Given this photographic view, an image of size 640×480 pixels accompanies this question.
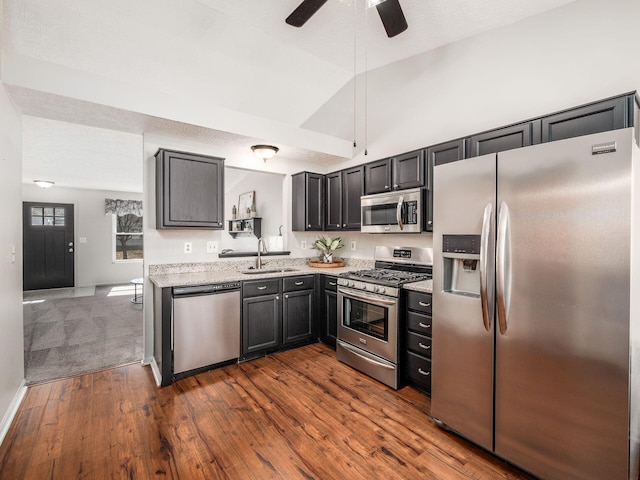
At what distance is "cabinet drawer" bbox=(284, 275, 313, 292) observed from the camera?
344 centimetres

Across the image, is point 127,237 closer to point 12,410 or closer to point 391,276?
point 12,410

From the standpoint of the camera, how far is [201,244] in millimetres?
3539

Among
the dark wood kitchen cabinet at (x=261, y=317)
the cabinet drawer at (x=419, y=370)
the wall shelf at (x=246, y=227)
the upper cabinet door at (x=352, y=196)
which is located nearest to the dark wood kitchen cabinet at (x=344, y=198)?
the upper cabinet door at (x=352, y=196)

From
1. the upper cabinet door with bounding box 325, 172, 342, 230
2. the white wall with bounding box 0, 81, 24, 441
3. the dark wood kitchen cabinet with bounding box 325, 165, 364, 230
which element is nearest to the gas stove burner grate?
the dark wood kitchen cabinet with bounding box 325, 165, 364, 230

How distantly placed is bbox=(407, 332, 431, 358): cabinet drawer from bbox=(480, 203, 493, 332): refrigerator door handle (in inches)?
30.3

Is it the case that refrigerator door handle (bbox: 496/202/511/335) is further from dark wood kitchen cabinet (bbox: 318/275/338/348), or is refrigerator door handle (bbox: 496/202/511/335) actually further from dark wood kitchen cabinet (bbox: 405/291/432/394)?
dark wood kitchen cabinet (bbox: 318/275/338/348)

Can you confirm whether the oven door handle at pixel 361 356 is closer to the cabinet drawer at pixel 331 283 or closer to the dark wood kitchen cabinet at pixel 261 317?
the cabinet drawer at pixel 331 283

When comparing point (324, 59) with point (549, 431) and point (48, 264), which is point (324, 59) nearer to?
point (549, 431)

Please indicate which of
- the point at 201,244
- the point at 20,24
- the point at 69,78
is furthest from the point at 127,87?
the point at 201,244

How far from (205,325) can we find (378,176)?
240 centimetres

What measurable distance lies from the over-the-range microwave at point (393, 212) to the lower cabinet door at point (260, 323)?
1358 mm

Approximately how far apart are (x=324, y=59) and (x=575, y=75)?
→ 2102mm

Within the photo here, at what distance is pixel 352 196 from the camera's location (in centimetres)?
387

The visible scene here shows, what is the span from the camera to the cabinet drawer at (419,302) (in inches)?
98.0
